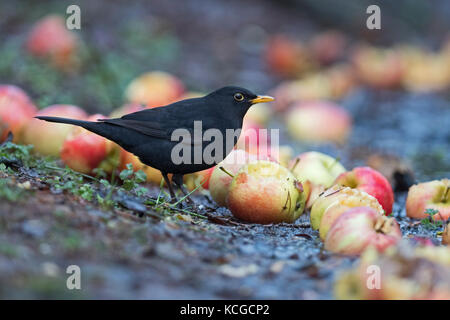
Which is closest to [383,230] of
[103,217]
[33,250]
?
[103,217]

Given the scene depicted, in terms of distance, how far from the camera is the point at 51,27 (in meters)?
8.24

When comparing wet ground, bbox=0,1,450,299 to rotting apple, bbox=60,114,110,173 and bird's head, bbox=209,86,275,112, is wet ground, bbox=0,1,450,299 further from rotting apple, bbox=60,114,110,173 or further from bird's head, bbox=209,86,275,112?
bird's head, bbox=209,86,275,112

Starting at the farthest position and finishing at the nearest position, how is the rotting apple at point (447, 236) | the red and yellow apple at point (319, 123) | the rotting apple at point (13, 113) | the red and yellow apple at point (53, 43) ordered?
the red and yellow apple at point (53, 43), the red and yellow apple at point (319, 123), the rotting apple at point (13, 113), the rotting apple at point (447, 236)

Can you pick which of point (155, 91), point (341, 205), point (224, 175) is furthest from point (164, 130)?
point (155, 91)

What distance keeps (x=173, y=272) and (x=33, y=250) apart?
63cm

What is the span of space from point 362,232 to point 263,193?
0.97m

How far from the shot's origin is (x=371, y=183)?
4312mm

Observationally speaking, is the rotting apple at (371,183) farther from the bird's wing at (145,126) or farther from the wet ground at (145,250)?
the bird's wing at (145,126)

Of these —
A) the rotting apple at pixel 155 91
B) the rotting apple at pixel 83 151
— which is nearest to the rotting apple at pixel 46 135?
the rotting apple at pixel 83 151

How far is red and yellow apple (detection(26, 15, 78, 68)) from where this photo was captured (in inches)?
323

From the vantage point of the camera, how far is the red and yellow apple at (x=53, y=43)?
26.9 ft

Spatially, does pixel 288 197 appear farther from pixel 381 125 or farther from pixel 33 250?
pixel 381 125

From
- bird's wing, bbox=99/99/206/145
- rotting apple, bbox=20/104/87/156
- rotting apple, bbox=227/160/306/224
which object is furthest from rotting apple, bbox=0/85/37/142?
rotting apple, bbox=227/160/306/224

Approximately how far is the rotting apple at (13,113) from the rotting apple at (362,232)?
320cm
